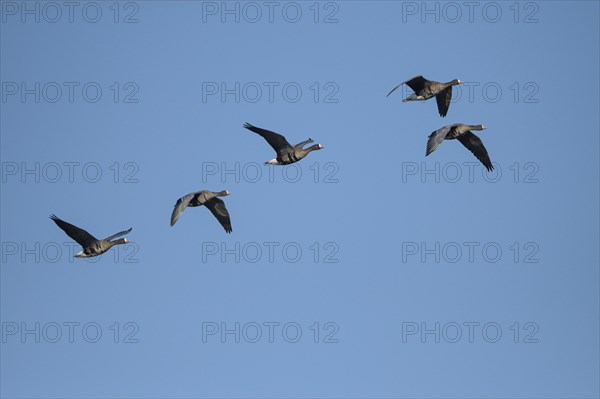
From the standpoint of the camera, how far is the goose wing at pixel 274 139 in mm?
49500

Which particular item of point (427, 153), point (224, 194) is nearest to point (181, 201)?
point (224, 194)

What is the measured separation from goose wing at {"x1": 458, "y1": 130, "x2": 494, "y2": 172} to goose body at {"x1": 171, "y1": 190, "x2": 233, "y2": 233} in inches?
373

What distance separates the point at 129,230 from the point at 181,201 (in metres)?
2.71

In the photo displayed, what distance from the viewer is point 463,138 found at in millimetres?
52469

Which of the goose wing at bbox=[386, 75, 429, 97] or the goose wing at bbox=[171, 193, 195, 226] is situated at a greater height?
the goose wing at bbox=[386, 75, 429, 97]

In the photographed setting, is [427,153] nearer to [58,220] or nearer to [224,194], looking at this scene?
[224,194]

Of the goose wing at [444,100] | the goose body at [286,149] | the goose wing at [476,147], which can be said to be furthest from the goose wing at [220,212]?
the goose wing at [476,147]

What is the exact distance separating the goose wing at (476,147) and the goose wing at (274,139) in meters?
6.97

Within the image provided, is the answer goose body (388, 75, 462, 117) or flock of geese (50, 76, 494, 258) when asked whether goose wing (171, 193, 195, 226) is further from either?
goose body (388, 75, 462, 117)

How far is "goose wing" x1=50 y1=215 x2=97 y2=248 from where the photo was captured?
→ 162ft

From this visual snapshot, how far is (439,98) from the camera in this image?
172ft

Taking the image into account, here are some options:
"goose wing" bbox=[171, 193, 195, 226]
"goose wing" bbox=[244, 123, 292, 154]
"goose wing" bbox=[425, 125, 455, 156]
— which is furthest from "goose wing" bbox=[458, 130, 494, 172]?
"goose wing" bbox=[171, 193, 195, 226]

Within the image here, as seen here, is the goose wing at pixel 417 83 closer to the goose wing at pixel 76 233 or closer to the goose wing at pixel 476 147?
the goose wing at pixel 476 147

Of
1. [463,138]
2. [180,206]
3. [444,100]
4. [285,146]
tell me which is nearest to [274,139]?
[285,146]
